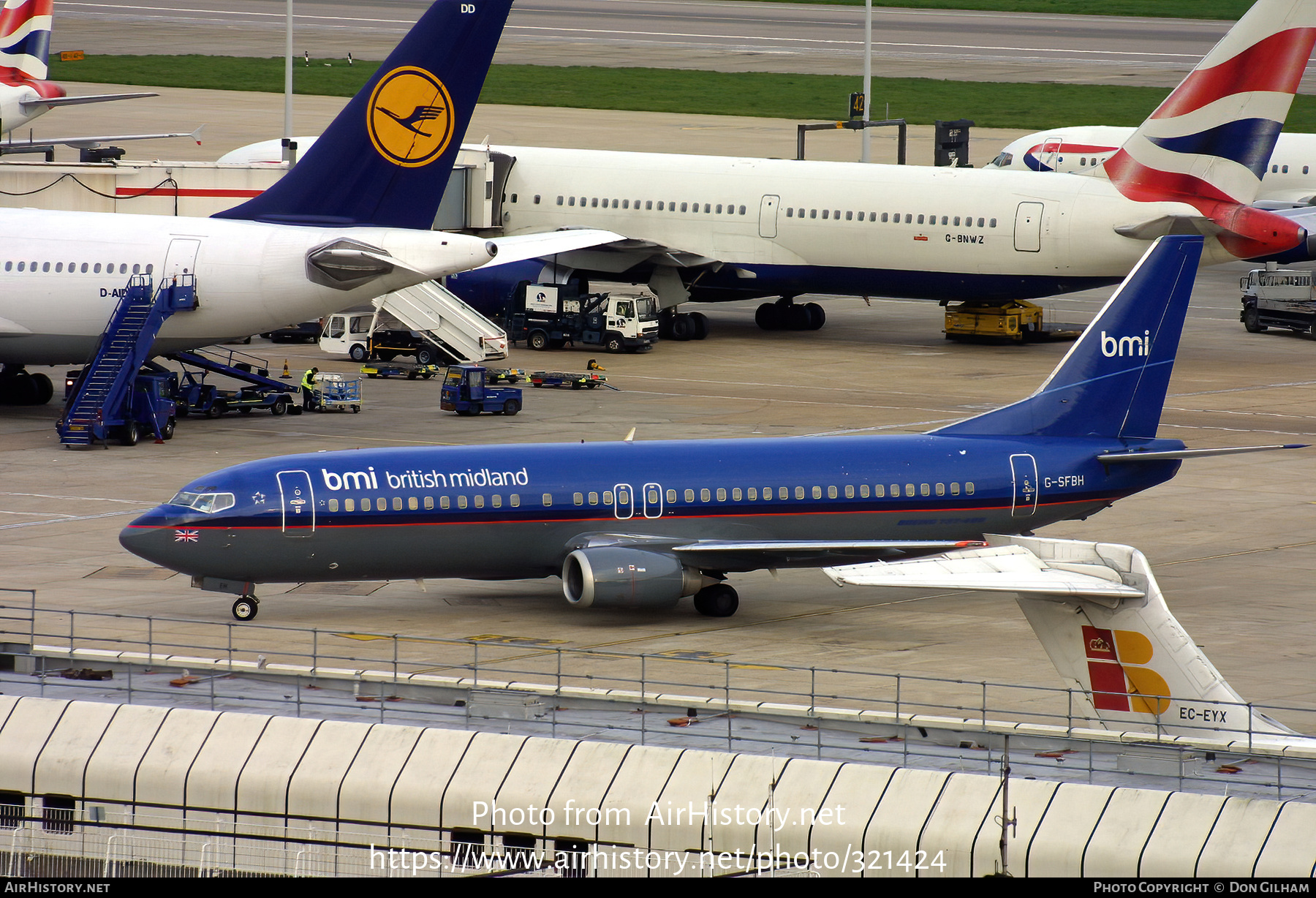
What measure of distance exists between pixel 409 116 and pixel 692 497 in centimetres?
2291

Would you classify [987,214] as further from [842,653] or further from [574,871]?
[574,871]

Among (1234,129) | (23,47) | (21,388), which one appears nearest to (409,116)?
(21,388)

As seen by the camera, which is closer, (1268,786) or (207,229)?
(1268,786)

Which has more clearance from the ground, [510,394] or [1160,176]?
[1160,176]

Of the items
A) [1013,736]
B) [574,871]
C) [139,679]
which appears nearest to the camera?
[574,871]

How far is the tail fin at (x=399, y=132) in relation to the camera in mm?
56781

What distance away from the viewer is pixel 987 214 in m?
70.6

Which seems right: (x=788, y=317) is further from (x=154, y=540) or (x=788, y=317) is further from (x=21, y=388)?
(x=154, y=540)

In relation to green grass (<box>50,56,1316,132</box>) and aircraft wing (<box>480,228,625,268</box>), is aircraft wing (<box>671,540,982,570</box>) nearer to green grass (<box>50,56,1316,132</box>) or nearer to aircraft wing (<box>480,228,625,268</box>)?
aircraft wing (<box>480,228,625,268</box>)

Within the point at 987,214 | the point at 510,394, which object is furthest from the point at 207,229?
the point at 987,214

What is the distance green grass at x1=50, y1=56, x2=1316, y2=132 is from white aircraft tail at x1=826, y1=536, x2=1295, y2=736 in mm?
103067

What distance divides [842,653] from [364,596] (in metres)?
10.1

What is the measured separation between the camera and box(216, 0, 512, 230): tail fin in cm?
5678

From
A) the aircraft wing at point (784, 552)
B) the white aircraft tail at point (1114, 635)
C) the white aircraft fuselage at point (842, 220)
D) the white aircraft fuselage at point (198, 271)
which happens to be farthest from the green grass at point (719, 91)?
the white aircraft tail at point (1114, 635)
